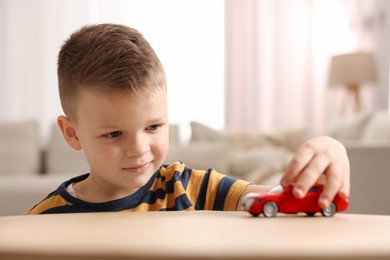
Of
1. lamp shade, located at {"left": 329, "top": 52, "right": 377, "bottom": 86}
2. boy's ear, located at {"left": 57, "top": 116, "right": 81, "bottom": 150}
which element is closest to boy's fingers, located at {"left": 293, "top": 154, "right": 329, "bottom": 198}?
boy's ear, located at {"left": 57, "top": 116, "right": 81, "bottom": 150}

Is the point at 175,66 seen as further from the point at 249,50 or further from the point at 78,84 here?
the point at 78,84

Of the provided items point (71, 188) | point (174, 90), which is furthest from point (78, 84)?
point (174, 90)

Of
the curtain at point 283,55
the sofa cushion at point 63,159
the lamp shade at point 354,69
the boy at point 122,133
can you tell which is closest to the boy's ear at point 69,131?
the boy at point 122,133

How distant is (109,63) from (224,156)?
3.08 meters

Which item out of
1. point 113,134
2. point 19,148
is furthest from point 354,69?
point 113,134

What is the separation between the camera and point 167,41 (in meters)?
6.96

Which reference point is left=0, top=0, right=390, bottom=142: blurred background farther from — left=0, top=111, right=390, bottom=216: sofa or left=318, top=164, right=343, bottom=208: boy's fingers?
left=318, top=164, right=343, bottom=208: boy's fingers

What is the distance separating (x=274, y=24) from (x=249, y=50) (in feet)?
1.41

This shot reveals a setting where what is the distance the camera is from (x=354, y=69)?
625 cm

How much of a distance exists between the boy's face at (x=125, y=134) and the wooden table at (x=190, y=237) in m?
0.41

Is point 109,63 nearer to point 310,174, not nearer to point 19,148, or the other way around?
point 310,174

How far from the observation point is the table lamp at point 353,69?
20.4 ft

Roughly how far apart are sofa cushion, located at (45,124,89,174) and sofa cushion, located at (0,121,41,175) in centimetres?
13

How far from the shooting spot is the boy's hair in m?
1.04
